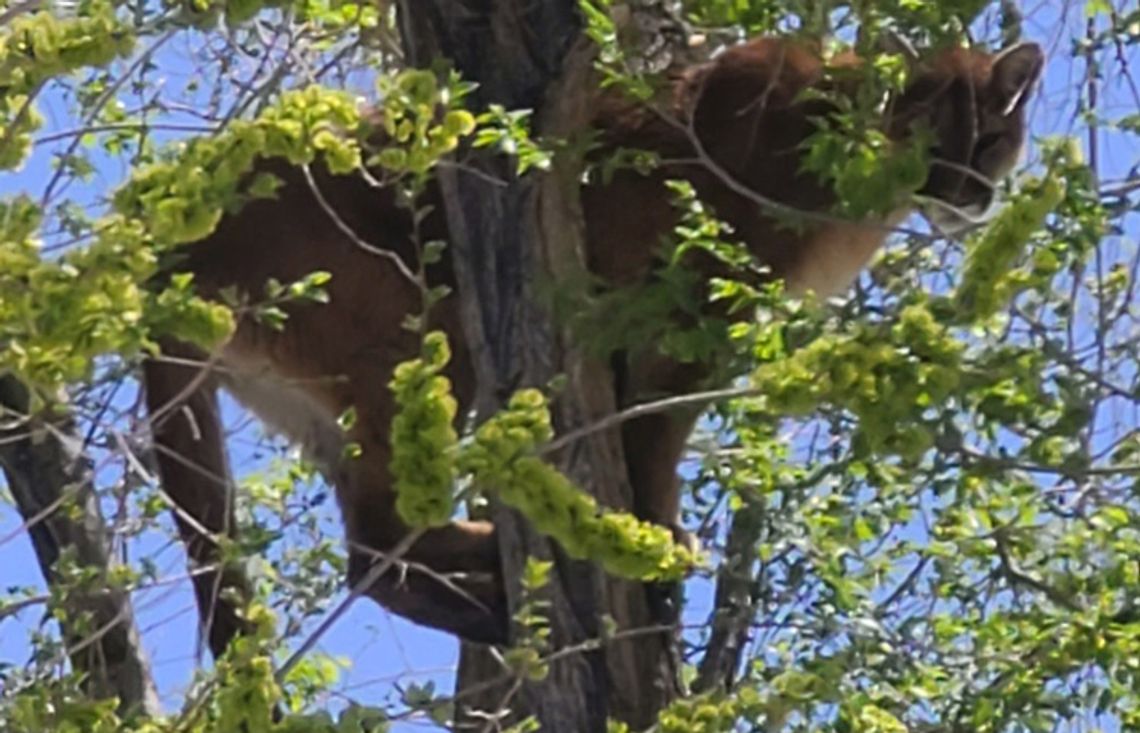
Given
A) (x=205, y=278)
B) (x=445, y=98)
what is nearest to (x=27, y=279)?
(x=445, y=98)

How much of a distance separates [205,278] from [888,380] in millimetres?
2039

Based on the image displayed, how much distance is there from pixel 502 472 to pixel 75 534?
1769 millimetres

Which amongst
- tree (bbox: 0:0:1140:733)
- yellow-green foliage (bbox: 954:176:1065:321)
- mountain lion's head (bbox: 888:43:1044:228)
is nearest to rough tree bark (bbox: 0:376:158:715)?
tree (bbox: 0:0:1140:733)

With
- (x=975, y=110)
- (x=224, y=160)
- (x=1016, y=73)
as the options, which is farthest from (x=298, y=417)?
(x=224, y=160)

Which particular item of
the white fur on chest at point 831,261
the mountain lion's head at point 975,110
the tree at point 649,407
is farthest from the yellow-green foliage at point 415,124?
the white fur on chest at point 831,261

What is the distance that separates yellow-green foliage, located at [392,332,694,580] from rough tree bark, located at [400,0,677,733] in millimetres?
778

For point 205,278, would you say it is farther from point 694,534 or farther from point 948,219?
point 948,219

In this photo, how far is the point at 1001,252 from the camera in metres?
2.88

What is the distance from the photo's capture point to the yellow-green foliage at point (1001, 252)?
Result: 2865 millimetres

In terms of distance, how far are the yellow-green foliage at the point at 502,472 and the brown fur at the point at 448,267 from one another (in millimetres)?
1268

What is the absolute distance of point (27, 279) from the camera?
2746mm

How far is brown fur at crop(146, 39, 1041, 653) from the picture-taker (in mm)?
4398

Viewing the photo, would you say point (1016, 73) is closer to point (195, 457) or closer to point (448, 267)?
point (448, 267)

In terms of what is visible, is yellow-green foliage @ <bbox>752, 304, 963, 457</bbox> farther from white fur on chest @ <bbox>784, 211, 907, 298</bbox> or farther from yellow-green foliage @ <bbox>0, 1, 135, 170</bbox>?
white fur on chest @ <bbox>784, 211, 907, 298</bbox>
